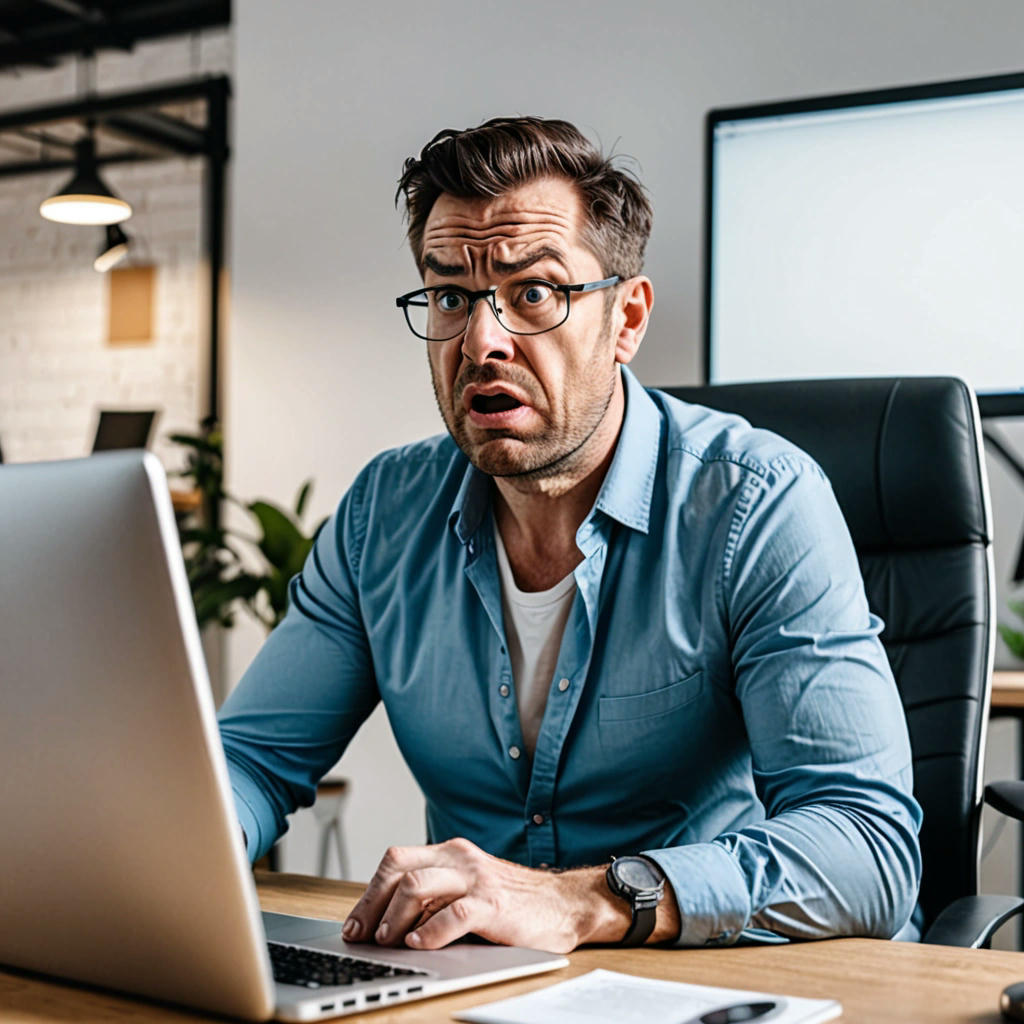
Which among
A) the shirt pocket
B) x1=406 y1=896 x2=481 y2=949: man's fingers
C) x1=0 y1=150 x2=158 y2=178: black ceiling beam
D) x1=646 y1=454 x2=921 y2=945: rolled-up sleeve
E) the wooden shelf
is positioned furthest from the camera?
x1=0 y1=150 x2=158 y2=178: black ceiling beam

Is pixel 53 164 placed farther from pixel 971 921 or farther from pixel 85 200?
pixel 971 921

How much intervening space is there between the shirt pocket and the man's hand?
1.02ft

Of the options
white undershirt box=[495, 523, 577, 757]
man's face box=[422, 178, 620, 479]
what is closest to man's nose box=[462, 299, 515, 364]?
man's face box=[422, 178, 620, 479]

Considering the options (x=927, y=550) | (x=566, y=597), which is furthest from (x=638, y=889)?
(x=927, y=550)

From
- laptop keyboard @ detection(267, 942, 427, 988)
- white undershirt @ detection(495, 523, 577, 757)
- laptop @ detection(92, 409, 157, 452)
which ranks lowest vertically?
laptop keyboard @ detection(267, 942, 427, 988)

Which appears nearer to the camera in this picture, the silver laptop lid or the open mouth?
the silver laptop lid

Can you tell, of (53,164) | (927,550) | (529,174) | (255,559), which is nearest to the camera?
(529,174)

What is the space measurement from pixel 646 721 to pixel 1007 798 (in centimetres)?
36

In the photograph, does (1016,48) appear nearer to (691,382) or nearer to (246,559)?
(691,382)

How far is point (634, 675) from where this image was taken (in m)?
1.21

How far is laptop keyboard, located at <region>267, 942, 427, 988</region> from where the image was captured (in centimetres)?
71

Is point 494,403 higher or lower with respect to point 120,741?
higher

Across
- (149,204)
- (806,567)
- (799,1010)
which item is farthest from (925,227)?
(149,204)

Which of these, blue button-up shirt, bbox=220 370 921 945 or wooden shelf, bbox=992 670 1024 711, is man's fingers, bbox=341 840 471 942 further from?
wooden shelf, bbox=992 670 1024 711
